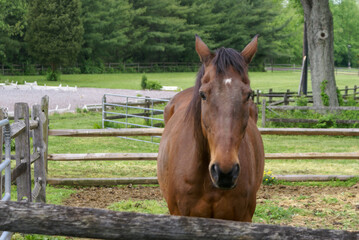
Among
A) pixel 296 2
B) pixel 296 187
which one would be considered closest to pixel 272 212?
pixel 296 187

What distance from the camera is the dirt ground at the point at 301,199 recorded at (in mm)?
6359

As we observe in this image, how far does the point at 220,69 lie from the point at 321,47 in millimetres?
15265

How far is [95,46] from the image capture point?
59.6 meters

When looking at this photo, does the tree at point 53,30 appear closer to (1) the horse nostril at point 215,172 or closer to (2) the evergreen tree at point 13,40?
(2) the evergreen tree at point 13,40

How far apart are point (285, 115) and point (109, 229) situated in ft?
52.3

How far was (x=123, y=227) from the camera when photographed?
2312 millimetres

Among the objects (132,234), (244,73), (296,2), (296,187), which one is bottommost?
(296,187)

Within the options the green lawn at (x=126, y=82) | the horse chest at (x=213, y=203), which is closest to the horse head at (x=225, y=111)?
the horse chest at (x=213, y=203)

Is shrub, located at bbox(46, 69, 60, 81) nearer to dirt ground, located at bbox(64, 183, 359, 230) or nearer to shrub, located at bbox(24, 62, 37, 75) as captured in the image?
shrub, located at bbox(24, 62, 37, 75)

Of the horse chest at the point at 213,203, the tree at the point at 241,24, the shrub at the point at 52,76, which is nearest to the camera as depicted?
the horse chest at the point at 213,203

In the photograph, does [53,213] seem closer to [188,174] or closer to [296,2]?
[188,174]

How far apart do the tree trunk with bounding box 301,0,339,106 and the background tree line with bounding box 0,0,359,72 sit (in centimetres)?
2934

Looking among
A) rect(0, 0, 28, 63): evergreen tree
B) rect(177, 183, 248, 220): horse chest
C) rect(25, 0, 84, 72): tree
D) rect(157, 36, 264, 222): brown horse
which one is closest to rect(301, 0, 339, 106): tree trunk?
rect(157, 36, 264, 222): brown horse

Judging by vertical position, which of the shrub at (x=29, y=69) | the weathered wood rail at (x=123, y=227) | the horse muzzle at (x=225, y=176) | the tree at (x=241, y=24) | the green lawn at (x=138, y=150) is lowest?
the green lawn at (x=138, y=150)
